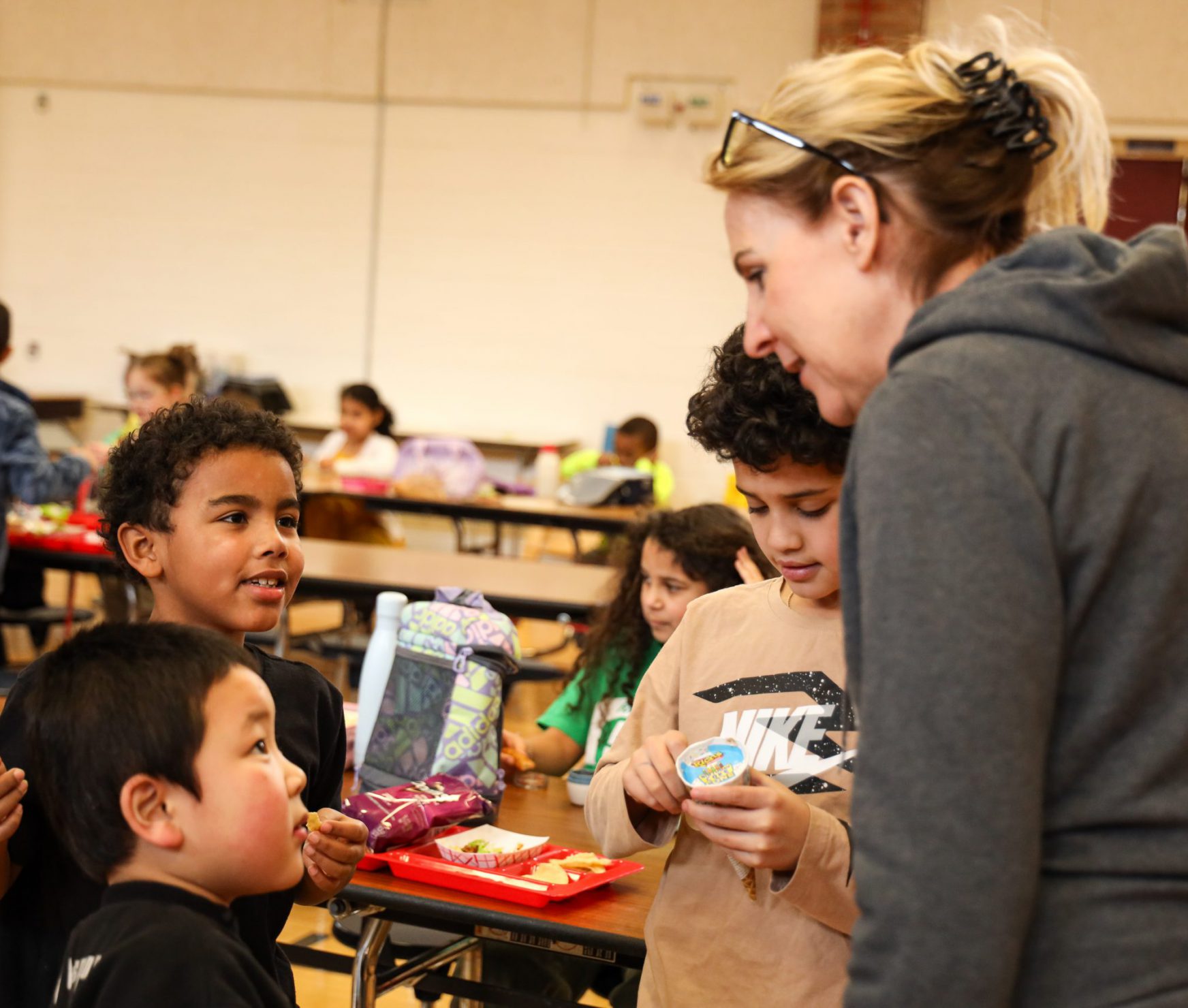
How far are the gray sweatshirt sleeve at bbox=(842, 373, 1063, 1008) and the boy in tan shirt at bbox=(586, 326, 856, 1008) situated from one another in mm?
663

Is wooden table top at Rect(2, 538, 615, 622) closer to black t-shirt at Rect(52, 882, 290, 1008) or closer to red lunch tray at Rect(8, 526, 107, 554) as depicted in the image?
red lunch tray at Rect(8, 526, 107, 554)

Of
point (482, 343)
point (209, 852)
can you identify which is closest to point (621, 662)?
point (209, 852)

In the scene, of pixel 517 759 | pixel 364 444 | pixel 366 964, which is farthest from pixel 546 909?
pixel 364 444

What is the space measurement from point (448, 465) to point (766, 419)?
563 centimetres

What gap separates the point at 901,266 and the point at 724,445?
66 centimetres

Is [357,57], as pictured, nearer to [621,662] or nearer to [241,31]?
[241,31]

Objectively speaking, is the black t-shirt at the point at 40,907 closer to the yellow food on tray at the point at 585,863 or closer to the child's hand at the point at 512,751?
the yellow food on tray at the point at 585,863

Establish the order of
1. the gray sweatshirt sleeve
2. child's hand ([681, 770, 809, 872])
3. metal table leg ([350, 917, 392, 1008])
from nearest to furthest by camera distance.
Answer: the gray sweatshirt sleeve → child's hand ([681, 770, 809, 872]) → metal table leg ([350, 917, 392, 1008])

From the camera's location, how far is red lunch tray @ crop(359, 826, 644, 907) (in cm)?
182

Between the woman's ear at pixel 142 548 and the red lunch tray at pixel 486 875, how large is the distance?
53cm

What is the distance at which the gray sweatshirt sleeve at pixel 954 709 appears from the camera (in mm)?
781

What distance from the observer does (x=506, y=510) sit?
22.0 feet

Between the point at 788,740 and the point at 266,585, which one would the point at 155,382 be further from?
A: the point at 788,740

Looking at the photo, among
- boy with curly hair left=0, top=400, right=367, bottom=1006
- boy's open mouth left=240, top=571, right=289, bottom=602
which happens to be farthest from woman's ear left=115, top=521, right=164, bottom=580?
boy's open mouth left=240, top=571, right=289, bottom=602
